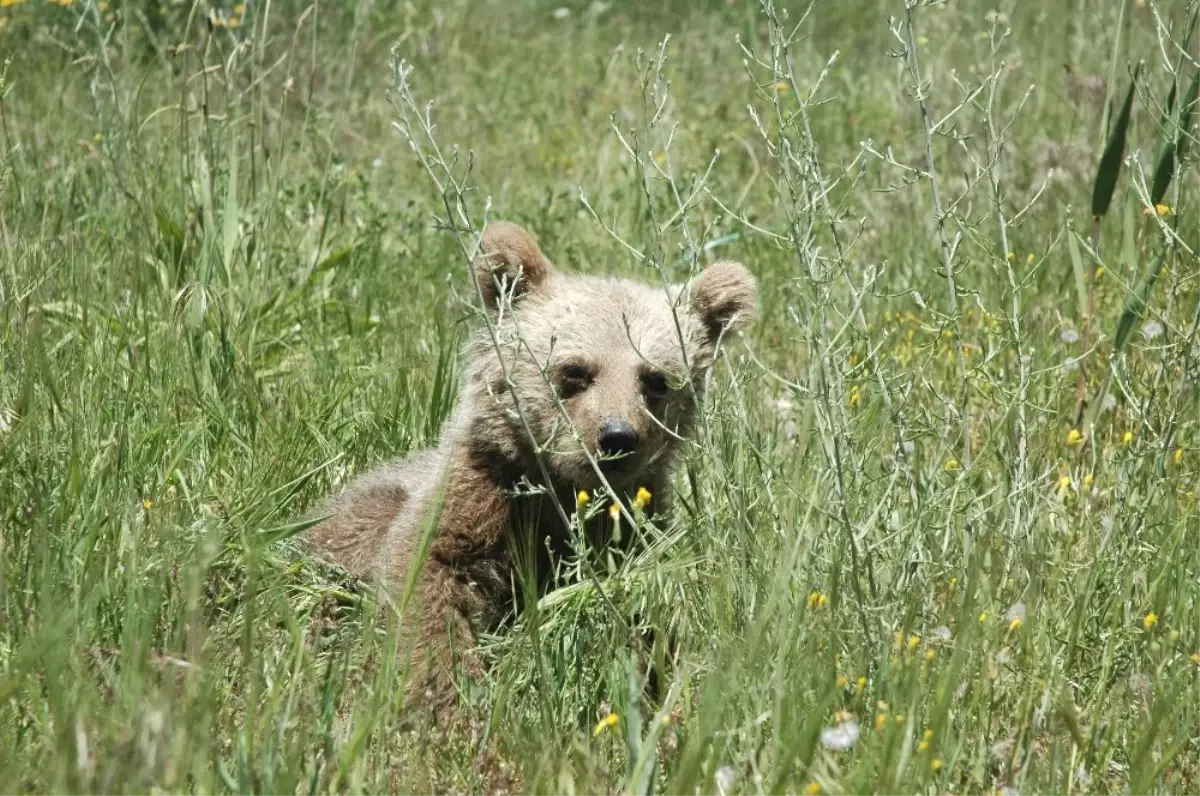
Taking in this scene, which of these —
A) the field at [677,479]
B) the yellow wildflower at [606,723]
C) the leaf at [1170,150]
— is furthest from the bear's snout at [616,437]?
the leaf at [1170,150]

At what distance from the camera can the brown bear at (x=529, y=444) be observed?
4.42 m

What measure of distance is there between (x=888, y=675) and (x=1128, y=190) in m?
2.23

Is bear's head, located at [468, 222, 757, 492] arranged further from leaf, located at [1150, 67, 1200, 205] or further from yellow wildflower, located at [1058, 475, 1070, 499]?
leaf, located at [1150, 67, 1200, 205]

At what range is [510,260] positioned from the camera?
488 cm

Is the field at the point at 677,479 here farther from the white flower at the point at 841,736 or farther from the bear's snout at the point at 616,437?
the bear's snout at the point at 616,437

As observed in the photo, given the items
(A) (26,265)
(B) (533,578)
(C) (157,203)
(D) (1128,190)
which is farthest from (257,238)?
Answer: (D) (1128,190)

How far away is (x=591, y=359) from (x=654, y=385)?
0.22 m

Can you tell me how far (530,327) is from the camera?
16.3 feet

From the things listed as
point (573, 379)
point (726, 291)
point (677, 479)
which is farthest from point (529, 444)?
point (726, 291)

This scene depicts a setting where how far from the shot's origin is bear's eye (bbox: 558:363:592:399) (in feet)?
15.7

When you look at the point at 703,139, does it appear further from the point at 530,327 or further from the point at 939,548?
the point at 939,548

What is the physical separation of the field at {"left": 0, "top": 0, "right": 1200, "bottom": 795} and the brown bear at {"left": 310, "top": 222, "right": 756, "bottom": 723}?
174 mm

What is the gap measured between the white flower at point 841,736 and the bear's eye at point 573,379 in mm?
2017

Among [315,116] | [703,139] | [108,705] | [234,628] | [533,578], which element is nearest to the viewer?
[108,705]
